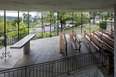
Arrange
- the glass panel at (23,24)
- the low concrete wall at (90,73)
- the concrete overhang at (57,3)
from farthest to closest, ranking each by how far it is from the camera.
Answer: the glass panel at (23,24) → the low concrete wall at (90,73) → the concrete overhang at (57,3)

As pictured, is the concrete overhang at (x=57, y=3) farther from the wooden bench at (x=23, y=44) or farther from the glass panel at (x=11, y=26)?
the glass panel at (x=11, y=26)

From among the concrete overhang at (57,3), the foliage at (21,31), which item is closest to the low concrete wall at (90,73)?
the concrete overhang at (57,3)

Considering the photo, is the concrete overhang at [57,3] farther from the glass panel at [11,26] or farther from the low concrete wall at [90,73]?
the glass panel at [11,26]

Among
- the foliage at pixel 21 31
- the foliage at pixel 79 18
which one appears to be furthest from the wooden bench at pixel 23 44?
the foliage at pixel 79 18

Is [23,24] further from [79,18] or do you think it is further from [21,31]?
[79,18]

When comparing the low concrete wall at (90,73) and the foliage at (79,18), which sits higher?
the foliage at (79,18)

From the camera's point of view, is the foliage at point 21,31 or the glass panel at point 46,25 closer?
the foliage at point 21,31

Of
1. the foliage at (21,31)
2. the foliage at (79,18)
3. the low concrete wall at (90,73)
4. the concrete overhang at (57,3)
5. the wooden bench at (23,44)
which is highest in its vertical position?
the foliage at (79,18)

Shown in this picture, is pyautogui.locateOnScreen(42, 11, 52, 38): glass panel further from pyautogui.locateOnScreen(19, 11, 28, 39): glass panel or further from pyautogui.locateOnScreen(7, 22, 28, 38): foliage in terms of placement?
pyautogui.locateOnScreen(7, 22, 28, 38): foliage

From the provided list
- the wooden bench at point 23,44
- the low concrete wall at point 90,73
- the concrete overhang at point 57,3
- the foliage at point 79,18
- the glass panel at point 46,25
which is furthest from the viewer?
the foliage at point 79,18

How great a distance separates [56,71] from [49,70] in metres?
0.34

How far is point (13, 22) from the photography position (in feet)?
40.8

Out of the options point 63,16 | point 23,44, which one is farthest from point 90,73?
point 63,16

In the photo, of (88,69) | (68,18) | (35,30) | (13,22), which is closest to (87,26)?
(68,18)
